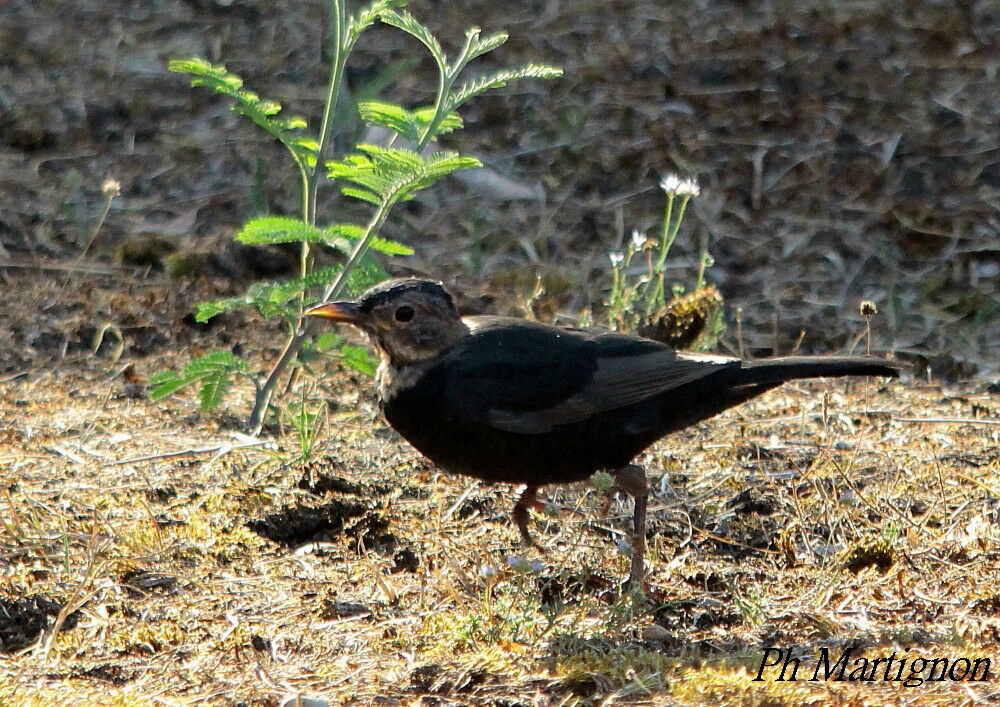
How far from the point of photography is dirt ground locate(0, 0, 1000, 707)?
3.50 m

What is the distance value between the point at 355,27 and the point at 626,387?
149 centimetres

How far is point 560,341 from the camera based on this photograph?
4.22m

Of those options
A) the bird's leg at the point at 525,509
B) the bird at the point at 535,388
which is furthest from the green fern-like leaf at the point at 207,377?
the bird's leg at the point at 525,509

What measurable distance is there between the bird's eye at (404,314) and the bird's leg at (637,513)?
813 mm

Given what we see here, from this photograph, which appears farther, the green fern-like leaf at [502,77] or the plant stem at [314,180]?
the plant stem at [314,180]

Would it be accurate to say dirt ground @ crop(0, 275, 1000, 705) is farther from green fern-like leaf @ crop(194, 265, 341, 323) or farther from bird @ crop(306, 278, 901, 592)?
green fern-like leaf @ crop(194, 265, 341, 323)

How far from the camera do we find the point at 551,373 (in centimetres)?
412

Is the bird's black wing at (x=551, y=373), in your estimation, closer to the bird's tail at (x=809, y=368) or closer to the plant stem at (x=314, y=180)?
the bird's tail at (x=809, y=368)

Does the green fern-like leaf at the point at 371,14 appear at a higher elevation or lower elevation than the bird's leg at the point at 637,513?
higher

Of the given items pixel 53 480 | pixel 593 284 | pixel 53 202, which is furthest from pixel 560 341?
pixel 53 202

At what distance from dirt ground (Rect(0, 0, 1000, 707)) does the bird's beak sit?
2.01 feet

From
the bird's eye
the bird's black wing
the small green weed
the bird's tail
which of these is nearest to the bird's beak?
the bird's eye

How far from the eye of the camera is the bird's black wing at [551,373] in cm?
399

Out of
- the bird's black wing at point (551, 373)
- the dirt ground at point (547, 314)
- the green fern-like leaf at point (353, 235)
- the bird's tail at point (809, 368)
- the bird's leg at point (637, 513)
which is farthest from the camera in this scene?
the green fern-like leaf at point (353, 235)
